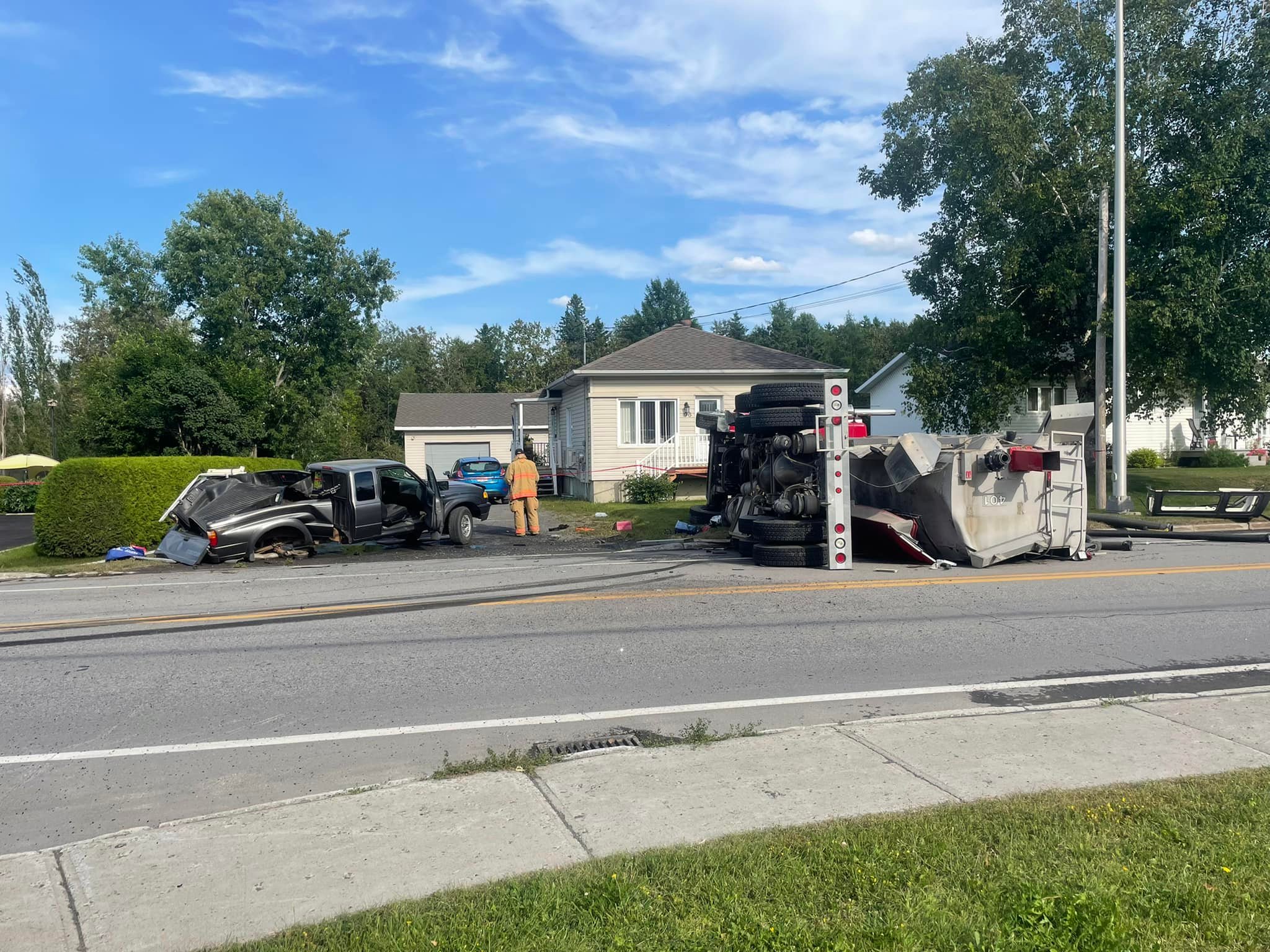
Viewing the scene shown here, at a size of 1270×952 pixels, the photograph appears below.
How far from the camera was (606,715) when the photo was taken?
6316mm

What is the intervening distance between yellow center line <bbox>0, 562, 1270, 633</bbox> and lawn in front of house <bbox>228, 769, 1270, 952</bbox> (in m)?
6.30

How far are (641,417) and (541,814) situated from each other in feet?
79.9

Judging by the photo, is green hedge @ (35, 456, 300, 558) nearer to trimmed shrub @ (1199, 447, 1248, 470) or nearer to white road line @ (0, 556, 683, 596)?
white road line @ (0, 556, 683, 596)

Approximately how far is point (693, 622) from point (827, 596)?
1936mm

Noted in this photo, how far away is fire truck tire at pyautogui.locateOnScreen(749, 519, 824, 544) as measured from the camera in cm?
1241

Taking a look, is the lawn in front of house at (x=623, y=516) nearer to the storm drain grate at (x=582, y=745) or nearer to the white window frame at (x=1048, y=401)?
the storm drain grate at (x=582, y=745)

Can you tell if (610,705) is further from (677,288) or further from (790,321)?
(677,288)

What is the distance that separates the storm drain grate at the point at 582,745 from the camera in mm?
5520

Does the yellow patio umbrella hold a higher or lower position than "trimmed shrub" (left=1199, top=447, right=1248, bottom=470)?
higher

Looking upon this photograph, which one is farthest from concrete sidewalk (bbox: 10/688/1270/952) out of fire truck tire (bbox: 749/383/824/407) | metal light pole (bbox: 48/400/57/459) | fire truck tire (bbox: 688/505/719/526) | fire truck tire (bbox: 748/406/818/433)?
metal light pole (bbox: 48/400/57/459)

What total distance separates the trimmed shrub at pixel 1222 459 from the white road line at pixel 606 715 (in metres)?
35.0

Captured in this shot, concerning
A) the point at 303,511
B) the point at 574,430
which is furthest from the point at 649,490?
the point at 303,511

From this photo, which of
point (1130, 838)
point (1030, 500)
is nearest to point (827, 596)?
point (1030, 500)

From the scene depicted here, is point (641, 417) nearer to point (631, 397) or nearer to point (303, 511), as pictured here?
point (631, 397)
